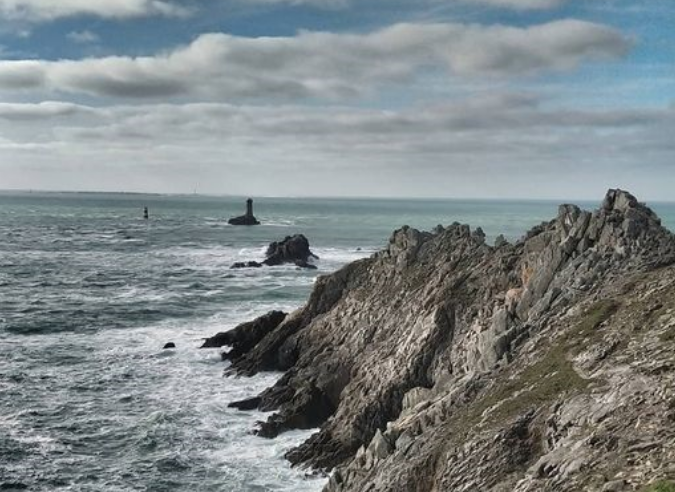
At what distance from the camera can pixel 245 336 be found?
53312mm

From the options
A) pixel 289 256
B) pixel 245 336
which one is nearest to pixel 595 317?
pixel 245 336

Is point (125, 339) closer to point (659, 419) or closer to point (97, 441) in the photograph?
point (97, 441)

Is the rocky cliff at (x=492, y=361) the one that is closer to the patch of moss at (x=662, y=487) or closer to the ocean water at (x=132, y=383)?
the patch of moss at (x=662, y=487)

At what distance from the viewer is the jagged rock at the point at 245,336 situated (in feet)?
171

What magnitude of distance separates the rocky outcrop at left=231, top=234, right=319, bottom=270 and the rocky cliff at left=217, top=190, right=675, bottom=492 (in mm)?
55383

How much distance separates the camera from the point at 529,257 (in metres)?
36.6

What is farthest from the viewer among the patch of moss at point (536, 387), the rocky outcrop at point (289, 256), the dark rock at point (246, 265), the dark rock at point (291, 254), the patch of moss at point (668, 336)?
the dark rock at point (291, 254)

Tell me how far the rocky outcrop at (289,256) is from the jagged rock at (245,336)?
4915 cm

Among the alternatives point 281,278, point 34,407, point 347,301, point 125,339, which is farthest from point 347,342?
point 281,278

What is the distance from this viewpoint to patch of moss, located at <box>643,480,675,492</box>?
13883 mm

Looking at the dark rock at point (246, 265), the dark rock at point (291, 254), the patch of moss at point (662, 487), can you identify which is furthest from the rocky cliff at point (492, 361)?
the dark rock at point (291, 254)

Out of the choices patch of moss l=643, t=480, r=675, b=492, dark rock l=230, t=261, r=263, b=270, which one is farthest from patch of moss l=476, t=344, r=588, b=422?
dark rock l=230, t=261, r=263, b=270

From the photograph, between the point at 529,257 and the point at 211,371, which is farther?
the point at 211,371

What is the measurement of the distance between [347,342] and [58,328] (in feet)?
108
